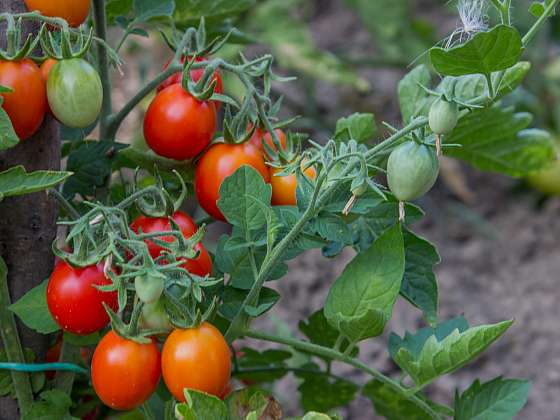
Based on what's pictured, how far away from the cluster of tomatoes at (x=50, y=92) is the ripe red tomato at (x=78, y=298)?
0.13 metres

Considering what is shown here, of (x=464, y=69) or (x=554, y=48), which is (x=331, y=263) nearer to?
(x=554, y=48)

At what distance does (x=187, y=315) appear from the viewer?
733 mm

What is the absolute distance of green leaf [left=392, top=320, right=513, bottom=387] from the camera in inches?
29.3

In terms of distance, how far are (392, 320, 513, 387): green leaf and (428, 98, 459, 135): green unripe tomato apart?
18 centimetres

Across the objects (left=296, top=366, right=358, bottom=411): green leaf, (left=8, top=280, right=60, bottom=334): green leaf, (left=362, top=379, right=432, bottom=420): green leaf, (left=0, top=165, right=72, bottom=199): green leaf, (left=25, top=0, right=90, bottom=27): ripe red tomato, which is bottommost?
(left=296, top=366, right=358, bottom=411): green leaf

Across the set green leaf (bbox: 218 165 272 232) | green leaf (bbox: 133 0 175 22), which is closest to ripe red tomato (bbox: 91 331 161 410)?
green leaf (bbox: 218 165 272 232)

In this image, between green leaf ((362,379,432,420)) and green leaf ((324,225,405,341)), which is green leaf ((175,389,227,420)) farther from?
green leaf ((362,379,432,420))

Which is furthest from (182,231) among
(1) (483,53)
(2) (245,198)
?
(1) (483,53)

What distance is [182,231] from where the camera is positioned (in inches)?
31.6

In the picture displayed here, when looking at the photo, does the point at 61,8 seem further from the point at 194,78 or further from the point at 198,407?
the point at 198,407

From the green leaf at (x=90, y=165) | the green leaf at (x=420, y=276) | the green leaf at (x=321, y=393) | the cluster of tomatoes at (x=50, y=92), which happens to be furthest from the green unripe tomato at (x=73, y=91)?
the green leaf at (x=321, y=393)

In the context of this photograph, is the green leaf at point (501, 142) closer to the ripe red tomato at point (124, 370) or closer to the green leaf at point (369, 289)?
the green leaf at point (369, 289)

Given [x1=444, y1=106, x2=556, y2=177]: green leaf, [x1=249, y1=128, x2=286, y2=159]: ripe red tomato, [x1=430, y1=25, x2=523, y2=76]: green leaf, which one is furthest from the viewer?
[x1=444, y1=106, x2=556, y2=177]: green leaf

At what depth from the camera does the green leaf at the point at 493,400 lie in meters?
0.85
